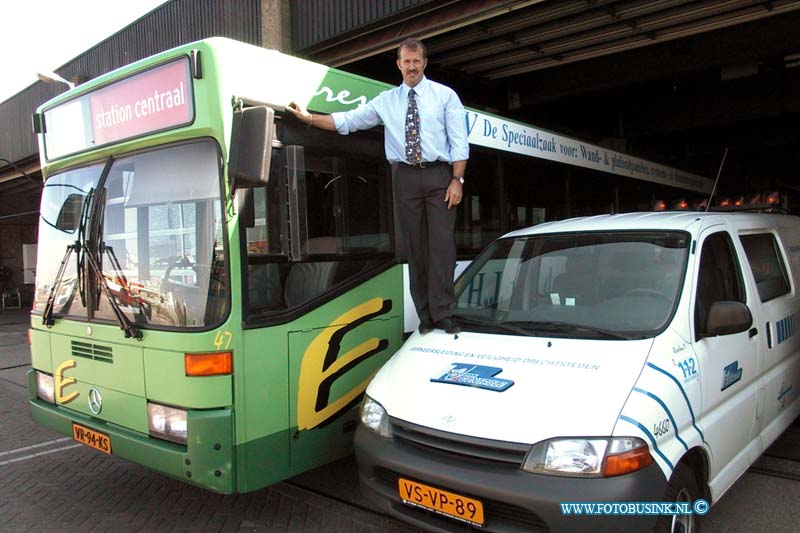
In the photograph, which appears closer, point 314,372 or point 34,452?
point 314,372

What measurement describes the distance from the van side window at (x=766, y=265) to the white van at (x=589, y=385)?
Answer: 0.03m

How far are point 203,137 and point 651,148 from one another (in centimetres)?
1604

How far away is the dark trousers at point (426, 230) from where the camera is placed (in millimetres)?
3934

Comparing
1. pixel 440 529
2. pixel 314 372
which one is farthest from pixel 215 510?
pixel 440 529

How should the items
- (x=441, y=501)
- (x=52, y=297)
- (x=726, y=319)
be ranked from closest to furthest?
(x=441, y=501) < (x=726, y=319) < (x=52, y=297)

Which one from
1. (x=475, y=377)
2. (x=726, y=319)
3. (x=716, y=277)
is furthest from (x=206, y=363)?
(x=716, y=277)

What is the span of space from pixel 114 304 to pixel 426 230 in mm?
2123

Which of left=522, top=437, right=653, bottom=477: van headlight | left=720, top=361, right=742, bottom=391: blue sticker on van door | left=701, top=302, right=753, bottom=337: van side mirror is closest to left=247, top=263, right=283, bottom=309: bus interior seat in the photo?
left=522, top=437, right=653, bottom=477: van headlight

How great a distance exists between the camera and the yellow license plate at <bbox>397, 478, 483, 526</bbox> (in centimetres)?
260

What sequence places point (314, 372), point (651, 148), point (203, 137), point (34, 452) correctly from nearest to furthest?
point (203, 137) < point (314, 372) < point (34, 452) < point (651, 148)

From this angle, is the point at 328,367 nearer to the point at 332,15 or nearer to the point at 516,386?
the point at 516,386

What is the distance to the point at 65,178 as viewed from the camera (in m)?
4.26

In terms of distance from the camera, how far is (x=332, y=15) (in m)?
8.52

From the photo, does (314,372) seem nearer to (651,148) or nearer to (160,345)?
(160,345)
